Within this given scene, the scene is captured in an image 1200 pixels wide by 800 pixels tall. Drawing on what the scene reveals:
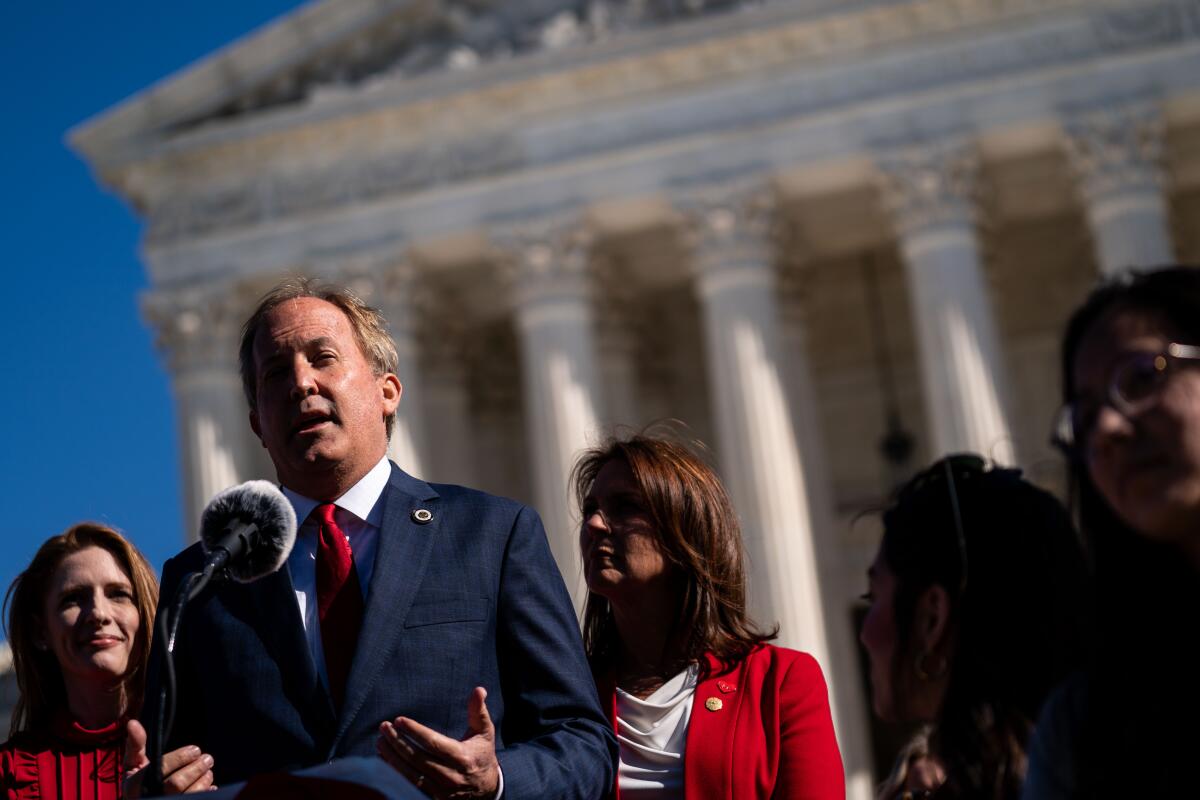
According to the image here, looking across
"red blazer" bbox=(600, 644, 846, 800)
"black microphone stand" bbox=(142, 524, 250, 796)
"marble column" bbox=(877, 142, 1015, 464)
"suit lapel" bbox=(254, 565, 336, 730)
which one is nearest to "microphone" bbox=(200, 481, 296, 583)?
"black microphone stand" bbox=(142, 524, 250, 796)

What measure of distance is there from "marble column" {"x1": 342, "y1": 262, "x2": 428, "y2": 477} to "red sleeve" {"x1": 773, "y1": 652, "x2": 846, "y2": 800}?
59.3 ft

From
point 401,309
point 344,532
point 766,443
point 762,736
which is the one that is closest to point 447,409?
point 401,309

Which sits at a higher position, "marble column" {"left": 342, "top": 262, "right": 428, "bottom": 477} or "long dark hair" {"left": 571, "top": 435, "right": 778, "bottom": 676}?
"marble column" {"left": 342, "top": 262, "right": 428, "bottom": 477}

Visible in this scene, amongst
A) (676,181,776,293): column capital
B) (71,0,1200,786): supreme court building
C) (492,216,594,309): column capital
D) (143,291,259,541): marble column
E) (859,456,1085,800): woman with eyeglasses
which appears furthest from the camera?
(143,291,259,541): marble column

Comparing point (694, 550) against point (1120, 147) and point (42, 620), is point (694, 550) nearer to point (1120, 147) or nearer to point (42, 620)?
point (42, 620)

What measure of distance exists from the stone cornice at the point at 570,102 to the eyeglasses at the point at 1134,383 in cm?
1956

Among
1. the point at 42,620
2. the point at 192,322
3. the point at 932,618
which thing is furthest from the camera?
the point at 192,322

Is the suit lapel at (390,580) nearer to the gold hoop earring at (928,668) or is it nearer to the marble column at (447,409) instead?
the gold hoop earring at (928,668)

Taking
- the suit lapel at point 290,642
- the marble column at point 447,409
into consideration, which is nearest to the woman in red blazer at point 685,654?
the suit lapel at point 290,642

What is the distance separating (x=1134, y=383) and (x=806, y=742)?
8.34 feet

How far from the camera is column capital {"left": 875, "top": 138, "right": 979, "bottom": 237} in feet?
71.5

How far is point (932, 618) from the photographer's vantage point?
384cm

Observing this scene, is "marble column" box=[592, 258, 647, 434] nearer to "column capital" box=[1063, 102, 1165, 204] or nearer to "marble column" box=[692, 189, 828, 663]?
"marble column" box=[692, 189, 828, 663]

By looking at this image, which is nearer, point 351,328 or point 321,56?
point 351,328
